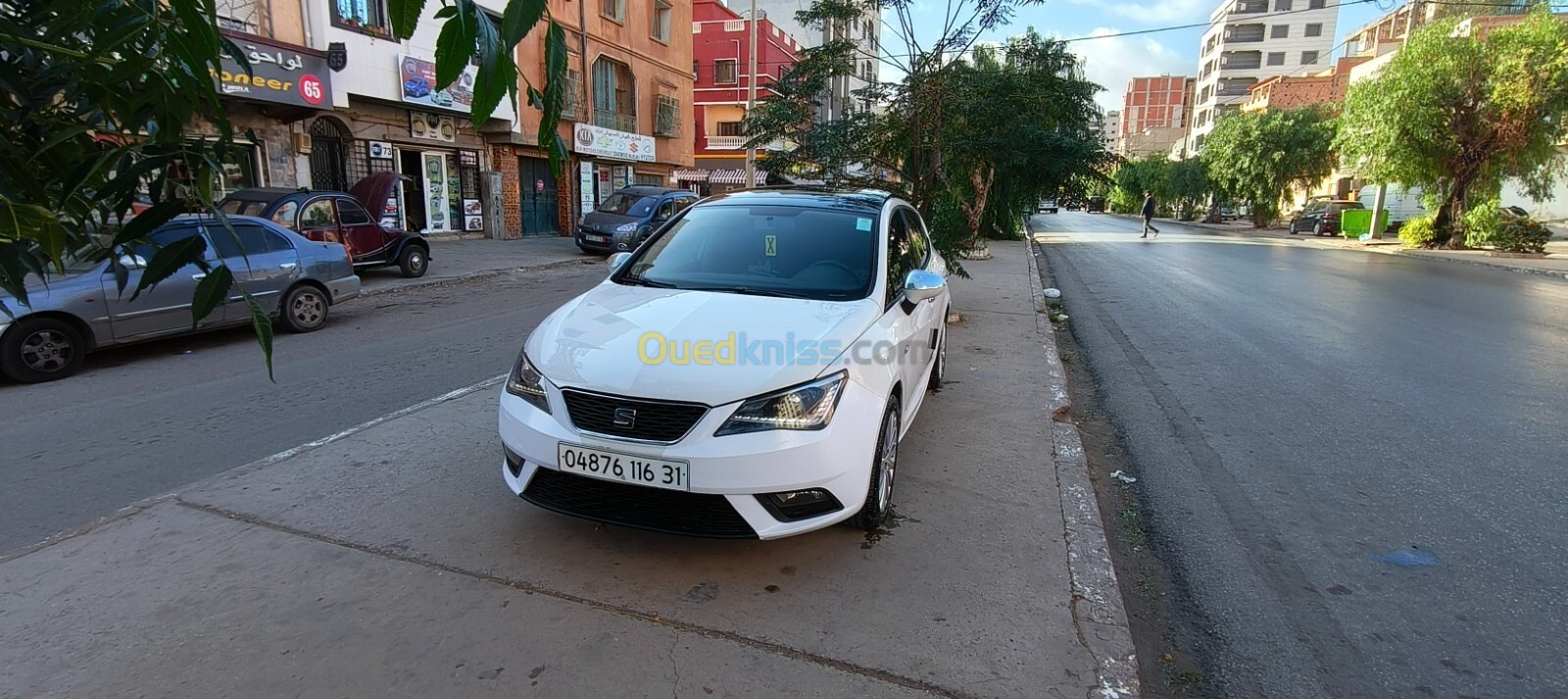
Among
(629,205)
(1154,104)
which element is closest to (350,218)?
(629,205)

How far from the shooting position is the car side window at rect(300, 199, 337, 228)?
11233mm

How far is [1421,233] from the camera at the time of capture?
25406 mm

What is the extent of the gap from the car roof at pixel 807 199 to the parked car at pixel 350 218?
7391 mm

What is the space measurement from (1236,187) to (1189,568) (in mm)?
46259

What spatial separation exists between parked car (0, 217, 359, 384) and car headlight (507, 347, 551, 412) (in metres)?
2.94

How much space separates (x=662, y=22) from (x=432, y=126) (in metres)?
13.3

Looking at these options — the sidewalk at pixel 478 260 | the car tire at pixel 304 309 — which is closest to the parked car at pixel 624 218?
the sidewalk at pixel 478 260

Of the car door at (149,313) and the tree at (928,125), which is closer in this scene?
the car door at (149,313)

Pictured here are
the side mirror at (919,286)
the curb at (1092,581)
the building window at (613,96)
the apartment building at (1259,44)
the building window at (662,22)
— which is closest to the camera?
the curb at (1092,581)

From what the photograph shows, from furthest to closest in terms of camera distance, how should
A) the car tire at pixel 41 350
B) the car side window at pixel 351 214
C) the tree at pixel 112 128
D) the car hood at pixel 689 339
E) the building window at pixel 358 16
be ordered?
the building window at pixel 358 16 → the car side window at pixel 351 214 → the car tire at pixel 41 350 → the car hood at pixel 689 339 → the tree at pixel 112 128

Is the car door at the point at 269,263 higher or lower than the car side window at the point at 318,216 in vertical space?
lower

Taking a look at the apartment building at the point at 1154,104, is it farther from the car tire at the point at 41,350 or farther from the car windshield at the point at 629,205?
the car tire at the point at 41,350

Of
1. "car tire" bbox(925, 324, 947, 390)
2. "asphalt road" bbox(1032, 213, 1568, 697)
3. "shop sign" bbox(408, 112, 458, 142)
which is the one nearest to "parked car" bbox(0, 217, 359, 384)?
"car tire" bbox(925, 324, 947, 390)

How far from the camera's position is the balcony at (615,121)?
26297 millimetres
